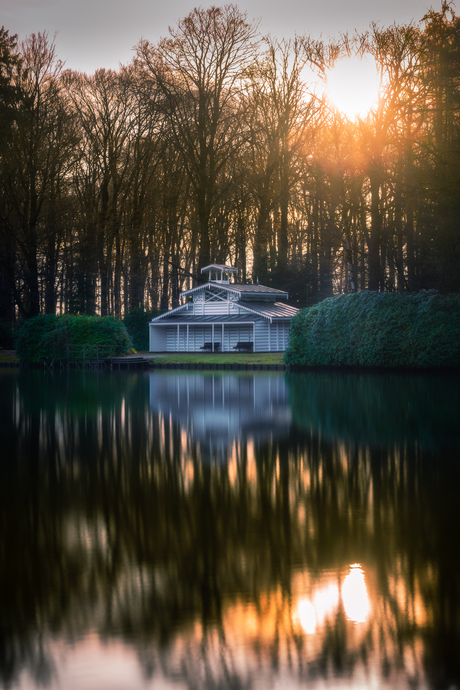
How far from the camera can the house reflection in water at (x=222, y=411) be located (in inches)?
453

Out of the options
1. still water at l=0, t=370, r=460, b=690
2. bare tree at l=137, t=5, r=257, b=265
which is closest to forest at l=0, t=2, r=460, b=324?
bare tree at l=137, t=5, r=257, b=265

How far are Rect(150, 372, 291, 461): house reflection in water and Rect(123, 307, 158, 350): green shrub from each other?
26893 millimetres

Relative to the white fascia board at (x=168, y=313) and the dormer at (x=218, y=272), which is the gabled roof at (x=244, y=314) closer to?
the white fascia board at (x=168, y=313)

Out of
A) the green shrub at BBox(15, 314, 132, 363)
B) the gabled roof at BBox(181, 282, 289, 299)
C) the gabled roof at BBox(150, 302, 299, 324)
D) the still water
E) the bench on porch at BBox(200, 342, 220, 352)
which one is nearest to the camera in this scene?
the still water

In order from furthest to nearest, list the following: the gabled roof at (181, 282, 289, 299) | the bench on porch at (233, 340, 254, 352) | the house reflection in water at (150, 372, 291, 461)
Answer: the gabled roof at (181, 282, 289, 299) < the bench on porch at (233, 340, 254, 352) < the house reflection in water at (150, 372, 291, 461)

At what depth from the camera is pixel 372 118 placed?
38.4 metres

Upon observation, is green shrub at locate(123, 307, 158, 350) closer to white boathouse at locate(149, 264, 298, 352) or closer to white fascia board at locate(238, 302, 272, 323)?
white boathouse at locate(149, 264, 298, 352)

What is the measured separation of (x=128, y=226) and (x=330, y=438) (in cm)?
4510

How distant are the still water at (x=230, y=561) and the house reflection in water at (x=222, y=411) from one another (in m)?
0.15

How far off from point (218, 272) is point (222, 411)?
37.0 meters

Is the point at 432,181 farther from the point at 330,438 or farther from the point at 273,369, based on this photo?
the point at 330,438

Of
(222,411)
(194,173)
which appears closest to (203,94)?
(194,173)

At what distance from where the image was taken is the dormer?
2010 inches

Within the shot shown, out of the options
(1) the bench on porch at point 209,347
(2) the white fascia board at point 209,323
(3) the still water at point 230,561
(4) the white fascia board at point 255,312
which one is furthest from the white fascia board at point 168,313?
(3) the still water at point 230,561
